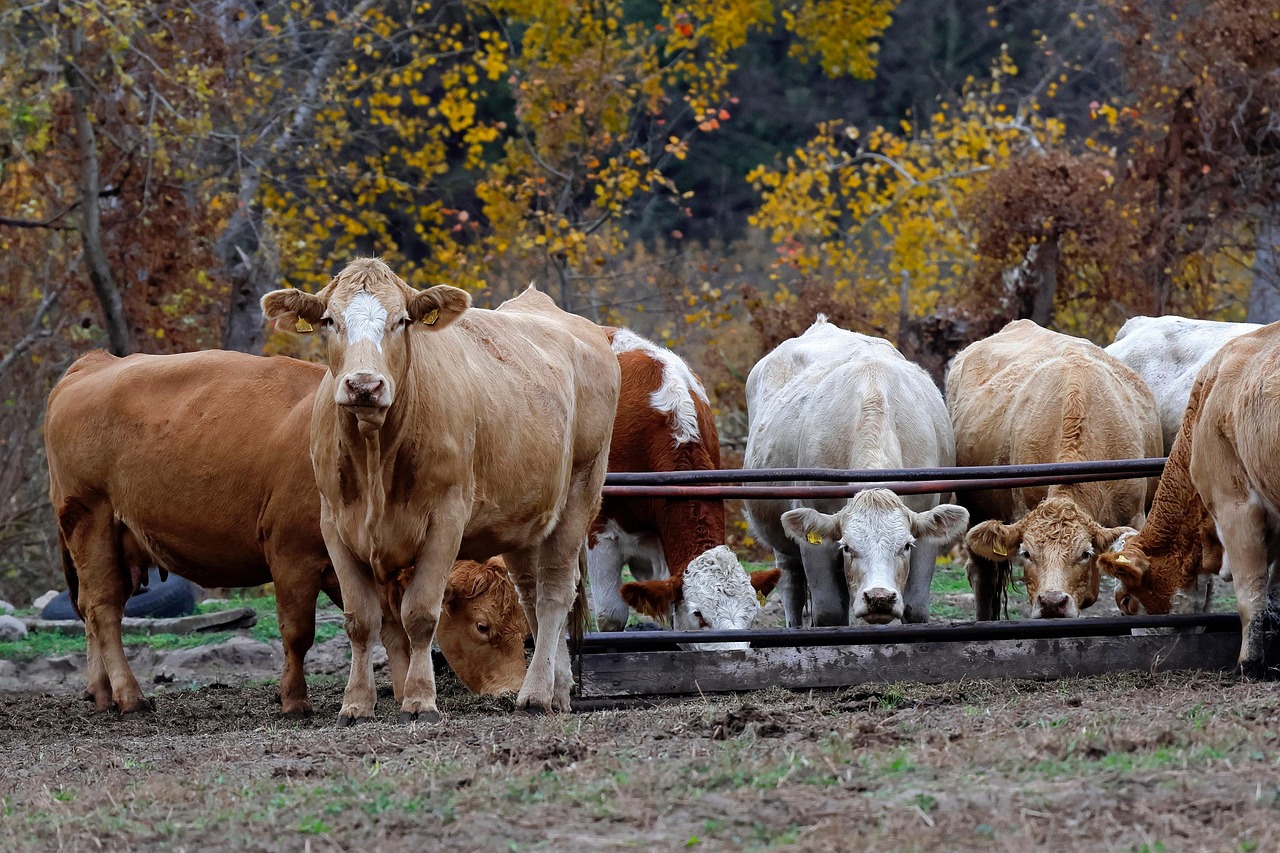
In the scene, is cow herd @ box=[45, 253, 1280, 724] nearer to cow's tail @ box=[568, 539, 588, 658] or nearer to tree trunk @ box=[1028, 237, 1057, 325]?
cow's tail @ box=[568, 539, 588, 658]

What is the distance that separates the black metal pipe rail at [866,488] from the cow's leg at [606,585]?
1325 millimetres

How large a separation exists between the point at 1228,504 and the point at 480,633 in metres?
3.62

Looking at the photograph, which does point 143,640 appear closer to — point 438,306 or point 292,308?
point 292,308

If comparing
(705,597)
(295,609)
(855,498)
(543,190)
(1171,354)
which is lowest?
(705,597)

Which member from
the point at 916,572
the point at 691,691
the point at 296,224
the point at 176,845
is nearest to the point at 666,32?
the point at 296,224

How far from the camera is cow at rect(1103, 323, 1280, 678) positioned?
718cm

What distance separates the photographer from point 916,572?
8945mm

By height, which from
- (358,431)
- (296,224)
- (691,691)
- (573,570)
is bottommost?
(691,691)

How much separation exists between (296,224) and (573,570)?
1173 cm

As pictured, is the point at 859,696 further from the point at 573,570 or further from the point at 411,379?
the point at 411,379

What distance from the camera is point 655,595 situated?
869 cm

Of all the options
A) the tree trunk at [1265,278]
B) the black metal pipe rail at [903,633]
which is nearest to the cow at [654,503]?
the black metal pipe rail at [903,633]

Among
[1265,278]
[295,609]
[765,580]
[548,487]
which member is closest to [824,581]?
[765,580]

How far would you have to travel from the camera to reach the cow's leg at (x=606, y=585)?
998cm
